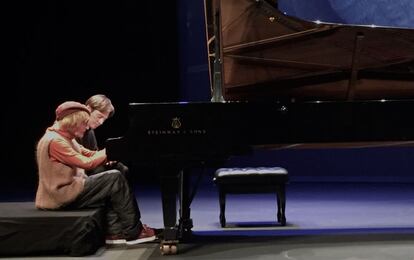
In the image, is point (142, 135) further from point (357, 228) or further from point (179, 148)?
point (357, 228)

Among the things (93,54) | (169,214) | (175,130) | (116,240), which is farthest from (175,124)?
(93,54)

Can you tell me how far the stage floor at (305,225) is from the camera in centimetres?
457

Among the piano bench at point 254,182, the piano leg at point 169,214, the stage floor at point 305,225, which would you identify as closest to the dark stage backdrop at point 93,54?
the stage floor at point 305,225

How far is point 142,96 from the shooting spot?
28.7ft

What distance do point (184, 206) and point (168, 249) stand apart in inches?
23.4

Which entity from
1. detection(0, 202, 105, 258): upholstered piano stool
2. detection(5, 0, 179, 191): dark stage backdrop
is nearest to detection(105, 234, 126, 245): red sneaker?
detection(0, 202, 105, 258): upholstered piano stool

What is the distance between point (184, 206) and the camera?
508cm

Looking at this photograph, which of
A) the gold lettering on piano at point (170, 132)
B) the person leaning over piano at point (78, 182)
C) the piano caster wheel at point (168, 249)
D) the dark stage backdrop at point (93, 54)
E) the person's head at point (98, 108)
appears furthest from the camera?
the dark stage backdrop at point (93, 54)

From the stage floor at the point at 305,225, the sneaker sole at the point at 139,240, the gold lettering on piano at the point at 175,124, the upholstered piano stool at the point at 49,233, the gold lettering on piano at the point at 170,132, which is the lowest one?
the stage floor at the point at 305,225

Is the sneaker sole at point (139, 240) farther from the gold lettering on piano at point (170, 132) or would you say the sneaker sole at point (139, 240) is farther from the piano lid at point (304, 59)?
the piano lid at point (304, 59)

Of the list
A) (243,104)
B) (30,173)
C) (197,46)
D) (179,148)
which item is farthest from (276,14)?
(30,173)

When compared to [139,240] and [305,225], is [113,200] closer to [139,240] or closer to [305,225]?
[139,240]

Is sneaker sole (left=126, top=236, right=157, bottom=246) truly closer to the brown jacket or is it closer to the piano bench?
the brown jacket

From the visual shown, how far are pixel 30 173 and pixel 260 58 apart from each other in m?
5.29
